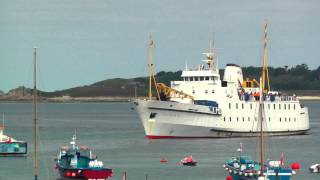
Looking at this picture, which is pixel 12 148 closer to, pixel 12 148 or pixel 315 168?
pixel 12 148

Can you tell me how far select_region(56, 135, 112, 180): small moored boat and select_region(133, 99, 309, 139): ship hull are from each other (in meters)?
33.9

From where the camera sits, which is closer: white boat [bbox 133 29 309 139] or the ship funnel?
white boat [bbox 133 29 309 139]

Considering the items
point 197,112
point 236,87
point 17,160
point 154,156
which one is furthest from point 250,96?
point 17,160

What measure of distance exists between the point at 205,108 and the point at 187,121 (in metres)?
2.28

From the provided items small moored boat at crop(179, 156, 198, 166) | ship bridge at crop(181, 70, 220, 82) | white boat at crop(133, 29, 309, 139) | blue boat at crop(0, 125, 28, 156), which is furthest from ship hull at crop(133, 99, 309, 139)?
small moored boat at crop(179, 156, 198, 166)

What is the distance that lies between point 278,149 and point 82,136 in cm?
3415

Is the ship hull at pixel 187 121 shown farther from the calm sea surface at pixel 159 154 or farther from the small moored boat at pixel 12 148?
the small moored boat at pixel 12 148

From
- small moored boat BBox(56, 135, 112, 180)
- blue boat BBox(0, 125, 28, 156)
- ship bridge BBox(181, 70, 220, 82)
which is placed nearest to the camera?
small moored boat BBox(56, 135, 112, 180)

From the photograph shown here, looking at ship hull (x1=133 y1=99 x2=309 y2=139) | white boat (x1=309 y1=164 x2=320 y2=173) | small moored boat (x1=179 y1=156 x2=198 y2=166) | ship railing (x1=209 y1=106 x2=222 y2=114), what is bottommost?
white boat (x1=309 y1=164 x2=320 y2=173)

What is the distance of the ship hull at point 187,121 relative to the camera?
103 metres

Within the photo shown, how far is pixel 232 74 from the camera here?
114 meters

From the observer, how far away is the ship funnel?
113 metres

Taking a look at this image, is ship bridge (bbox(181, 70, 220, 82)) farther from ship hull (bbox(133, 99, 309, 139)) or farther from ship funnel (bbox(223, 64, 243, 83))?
ship funnel (bbox(223, 64, 243, 83))

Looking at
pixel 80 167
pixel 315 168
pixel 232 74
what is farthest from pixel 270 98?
pixel 80 167
